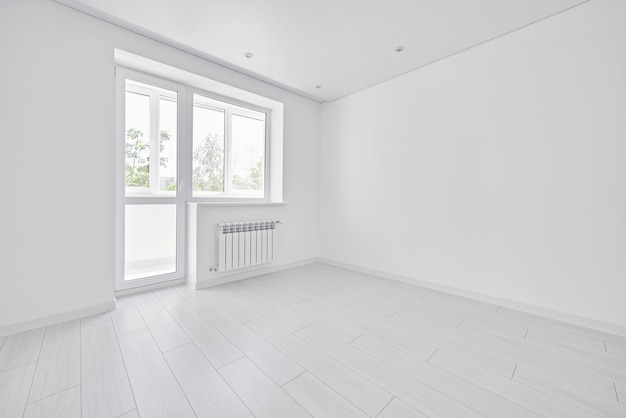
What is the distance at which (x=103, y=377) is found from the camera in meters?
1.45

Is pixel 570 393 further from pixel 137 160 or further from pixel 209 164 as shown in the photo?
pixel 137 160

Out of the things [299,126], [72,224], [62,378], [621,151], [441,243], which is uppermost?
[299,126]

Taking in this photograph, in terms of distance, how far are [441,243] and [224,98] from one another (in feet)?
10.7

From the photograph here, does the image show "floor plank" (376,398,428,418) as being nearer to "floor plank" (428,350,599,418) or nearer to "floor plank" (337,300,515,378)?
"floor plank" (428,350,599,418)

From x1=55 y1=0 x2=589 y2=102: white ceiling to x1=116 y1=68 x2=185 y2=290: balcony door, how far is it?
0.62m

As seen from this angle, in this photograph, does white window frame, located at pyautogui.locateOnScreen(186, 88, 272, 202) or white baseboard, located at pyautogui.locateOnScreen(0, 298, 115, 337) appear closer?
white baseboard, located at pyautogui.locateOnScreen(0, 298, 115, 337)

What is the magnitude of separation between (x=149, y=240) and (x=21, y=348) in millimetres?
1289

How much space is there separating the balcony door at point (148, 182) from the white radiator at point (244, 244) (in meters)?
0.48

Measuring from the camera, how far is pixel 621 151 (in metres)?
1.99

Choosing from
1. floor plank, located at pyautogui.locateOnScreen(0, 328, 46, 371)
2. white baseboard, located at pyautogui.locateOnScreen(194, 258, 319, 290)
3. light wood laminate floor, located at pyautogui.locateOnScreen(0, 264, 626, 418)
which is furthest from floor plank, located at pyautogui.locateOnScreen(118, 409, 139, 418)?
white baseboard, located at pyautogui.locateOnScreen(194, 258, 319, 290)

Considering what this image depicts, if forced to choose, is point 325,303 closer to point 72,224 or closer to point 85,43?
point 72,224

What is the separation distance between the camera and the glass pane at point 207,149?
319 cm

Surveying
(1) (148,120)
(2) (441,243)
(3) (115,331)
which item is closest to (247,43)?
(1) (148,120)

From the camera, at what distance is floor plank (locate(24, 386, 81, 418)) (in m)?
1.20
